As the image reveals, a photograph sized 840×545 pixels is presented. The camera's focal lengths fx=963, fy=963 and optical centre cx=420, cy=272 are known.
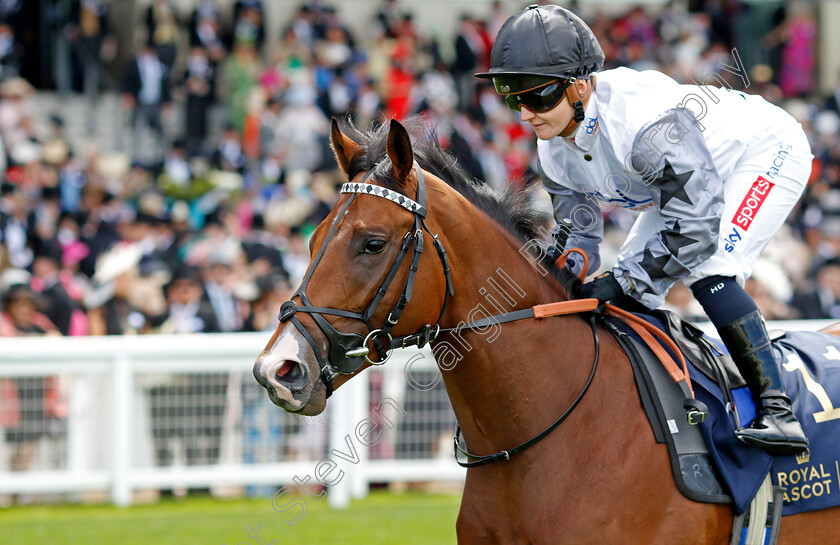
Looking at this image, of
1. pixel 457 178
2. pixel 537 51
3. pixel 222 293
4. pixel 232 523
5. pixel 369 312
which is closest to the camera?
pixel 369 312

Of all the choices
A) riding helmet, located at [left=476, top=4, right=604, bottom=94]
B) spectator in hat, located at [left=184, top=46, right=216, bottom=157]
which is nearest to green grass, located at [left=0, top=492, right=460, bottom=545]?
riding helmet, located at [left=476, top=4, right=604, bottom=94]

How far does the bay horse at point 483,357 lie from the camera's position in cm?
257

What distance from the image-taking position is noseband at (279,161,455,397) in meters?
2.53

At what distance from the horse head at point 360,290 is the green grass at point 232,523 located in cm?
321

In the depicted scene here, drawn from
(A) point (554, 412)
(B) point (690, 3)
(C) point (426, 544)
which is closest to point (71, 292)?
(C) point (426, 544)

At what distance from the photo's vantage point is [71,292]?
7734mm

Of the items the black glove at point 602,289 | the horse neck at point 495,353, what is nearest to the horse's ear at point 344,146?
the horse neck at point 495,353

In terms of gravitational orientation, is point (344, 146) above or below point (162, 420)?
above

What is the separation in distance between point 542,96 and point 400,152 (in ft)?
1.79

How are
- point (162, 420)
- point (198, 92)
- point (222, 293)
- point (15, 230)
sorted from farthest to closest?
point (198, 92)
point (15, 230)
point (222, 293)
point (162, 420)

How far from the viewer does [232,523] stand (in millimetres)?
6043

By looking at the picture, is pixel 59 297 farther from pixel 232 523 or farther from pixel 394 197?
pixel 394 197

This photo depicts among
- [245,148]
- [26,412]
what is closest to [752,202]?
[26,412]

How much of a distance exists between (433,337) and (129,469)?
14.3 feet
